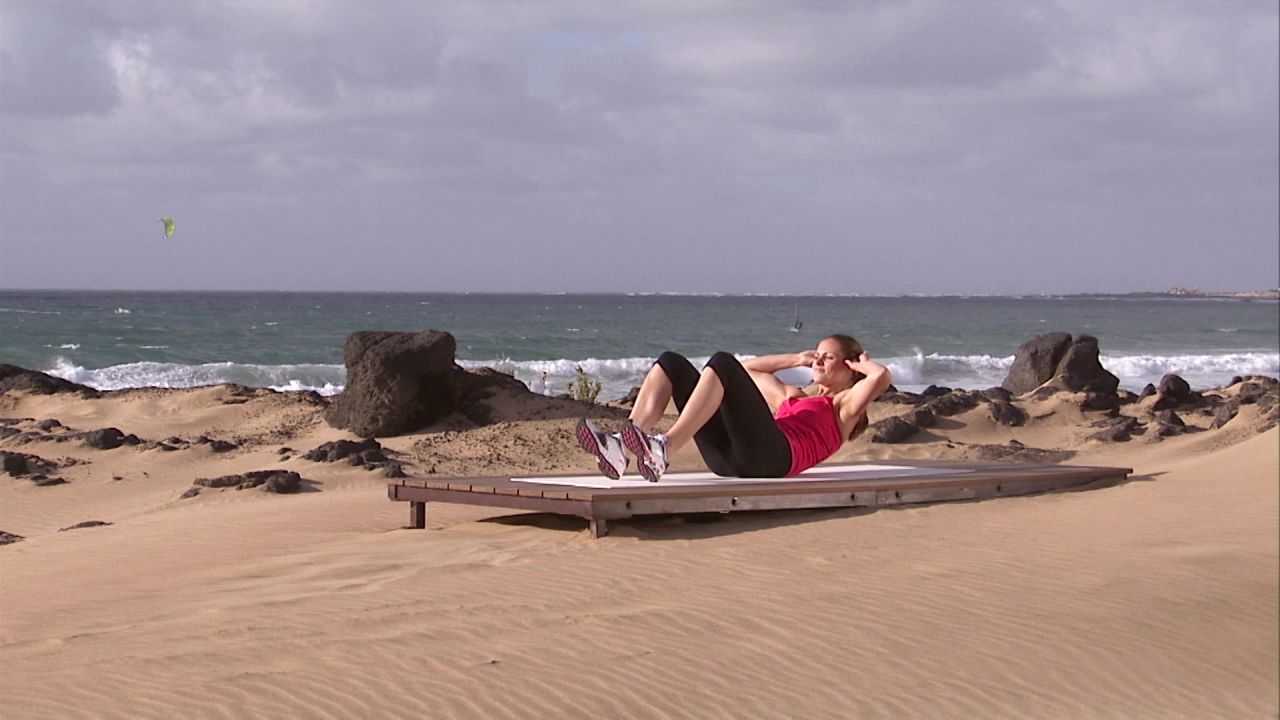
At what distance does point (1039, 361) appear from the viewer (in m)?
24.3

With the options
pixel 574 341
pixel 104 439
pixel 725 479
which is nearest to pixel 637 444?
pixel 725 479

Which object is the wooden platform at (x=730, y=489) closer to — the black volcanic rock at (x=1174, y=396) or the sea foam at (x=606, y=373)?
the black volcanic rock at (x=1174, y=396)

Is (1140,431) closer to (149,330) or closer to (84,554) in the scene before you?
(84,554)

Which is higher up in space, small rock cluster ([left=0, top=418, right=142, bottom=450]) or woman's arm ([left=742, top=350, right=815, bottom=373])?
woman's arm ([left=742, top=350, right=815, bottom=373])

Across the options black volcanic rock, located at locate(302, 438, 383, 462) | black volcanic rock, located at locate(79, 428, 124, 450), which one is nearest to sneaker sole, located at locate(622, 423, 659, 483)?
black volcanic rock, located at locate(302, 438, 383, 462)

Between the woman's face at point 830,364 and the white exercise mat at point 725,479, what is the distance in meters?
0.82

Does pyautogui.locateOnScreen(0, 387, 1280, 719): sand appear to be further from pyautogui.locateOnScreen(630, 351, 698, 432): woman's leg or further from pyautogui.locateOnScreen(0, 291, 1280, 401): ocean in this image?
pyautogui.locateOnScreen(0, 291, 1280, 401): ocean

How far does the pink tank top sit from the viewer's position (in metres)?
9.85

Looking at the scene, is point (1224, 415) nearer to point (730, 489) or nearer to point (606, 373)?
point (730, 489)

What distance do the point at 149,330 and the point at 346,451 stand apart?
130 ft

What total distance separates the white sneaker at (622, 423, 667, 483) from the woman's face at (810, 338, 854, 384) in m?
1.32

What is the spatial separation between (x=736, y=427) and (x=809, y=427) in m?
0.65

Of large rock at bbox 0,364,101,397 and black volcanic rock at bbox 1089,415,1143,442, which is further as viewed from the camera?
large rock at bbox 0,364,101,397

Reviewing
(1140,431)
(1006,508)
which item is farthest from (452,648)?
(1140,431)
